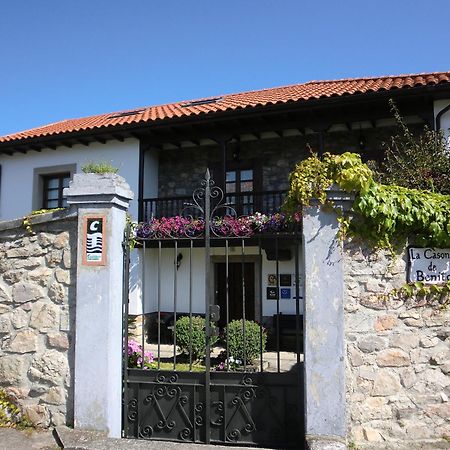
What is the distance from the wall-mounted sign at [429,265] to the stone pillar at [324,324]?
0.61m

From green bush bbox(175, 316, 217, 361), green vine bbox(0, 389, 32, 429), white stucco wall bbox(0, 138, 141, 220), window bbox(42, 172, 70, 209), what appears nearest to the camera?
green vine bbox(0, 389, 32, 429)

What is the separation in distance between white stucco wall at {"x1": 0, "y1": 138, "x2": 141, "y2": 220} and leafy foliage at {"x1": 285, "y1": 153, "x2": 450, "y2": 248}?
25.0 feet

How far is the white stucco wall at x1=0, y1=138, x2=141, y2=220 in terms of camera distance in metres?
10.8

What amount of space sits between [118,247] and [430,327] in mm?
2826

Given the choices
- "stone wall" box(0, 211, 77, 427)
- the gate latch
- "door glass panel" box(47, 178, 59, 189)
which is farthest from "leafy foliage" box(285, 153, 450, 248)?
"door glass panel" box(47, 178, 59, 189)

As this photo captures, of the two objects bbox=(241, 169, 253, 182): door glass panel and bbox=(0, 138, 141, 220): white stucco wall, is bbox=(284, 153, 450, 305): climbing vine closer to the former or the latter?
bbox=(241, 169, 253, 182): door glass panel

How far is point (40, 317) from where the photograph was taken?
13.2 ft

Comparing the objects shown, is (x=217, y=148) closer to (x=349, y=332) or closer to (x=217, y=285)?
(x=217, y=285)

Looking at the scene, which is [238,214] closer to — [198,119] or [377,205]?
[198,119]

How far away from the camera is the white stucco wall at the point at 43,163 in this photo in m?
10.8

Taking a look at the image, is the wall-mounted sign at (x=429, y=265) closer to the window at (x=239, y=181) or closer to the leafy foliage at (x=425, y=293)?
the leafy foliage at (x=425, y=293)

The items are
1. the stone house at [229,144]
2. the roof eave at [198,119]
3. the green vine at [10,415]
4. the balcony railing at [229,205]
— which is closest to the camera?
the green vine at [10,415]

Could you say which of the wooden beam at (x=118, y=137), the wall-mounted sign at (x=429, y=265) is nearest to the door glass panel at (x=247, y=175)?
the wooden beam at (x=118, y=137)

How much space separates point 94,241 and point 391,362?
280 centimetres
